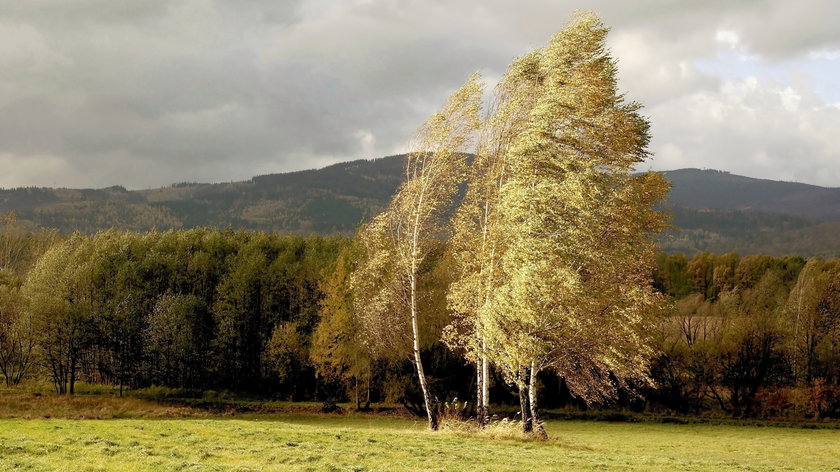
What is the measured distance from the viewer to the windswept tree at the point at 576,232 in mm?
26969

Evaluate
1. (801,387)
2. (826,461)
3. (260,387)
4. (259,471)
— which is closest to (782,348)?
(801,387)

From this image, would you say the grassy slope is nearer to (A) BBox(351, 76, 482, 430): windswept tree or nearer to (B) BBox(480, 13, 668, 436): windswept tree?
(B) BBox(480, 13, 668, 436): windswept tree

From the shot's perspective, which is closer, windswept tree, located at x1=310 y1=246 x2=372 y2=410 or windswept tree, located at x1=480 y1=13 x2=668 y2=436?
windswept tree, located at x1=480 y1=13 x2=668 y2=436

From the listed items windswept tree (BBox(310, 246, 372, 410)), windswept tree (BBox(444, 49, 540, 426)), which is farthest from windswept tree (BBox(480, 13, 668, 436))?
windswept tree (BBox(310, 246, 372, 410))

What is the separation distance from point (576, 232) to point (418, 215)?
34.9 feet

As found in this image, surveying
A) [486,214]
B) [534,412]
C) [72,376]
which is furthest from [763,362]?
[72,376]

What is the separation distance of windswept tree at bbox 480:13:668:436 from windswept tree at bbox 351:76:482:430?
463 centimetres

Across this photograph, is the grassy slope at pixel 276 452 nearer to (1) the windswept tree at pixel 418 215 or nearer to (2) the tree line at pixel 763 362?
(1) the windswept tree at pixel 418 215

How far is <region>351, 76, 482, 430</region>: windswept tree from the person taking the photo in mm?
34562

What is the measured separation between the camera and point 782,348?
226ft

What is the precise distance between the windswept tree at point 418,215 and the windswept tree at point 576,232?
15.2 ft

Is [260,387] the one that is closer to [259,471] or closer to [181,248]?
[181,248]

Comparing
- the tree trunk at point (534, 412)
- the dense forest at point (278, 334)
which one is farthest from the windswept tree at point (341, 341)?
the tree trunk at point (534, 412)

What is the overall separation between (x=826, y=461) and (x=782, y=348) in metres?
43.4
